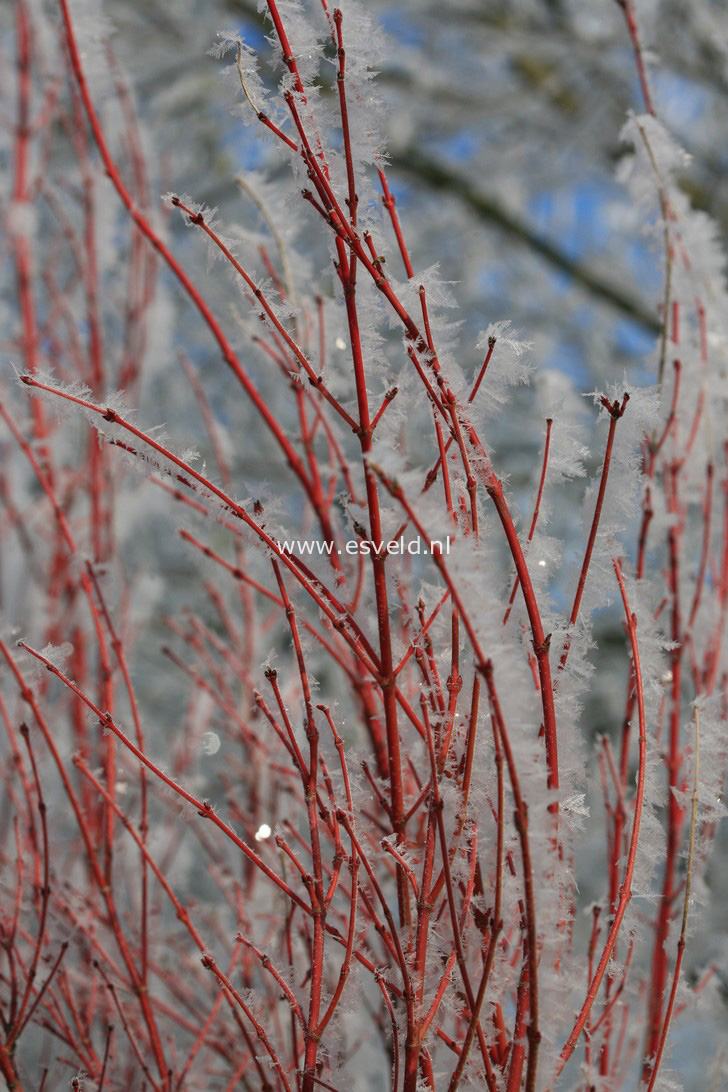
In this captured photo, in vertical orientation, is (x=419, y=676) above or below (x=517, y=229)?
below

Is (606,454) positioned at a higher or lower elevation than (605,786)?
higher

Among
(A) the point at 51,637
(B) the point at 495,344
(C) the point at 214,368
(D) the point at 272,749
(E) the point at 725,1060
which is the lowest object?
(E) the point at 725,1060

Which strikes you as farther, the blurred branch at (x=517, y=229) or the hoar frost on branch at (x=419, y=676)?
the blurred branch at (x=517, y=229)

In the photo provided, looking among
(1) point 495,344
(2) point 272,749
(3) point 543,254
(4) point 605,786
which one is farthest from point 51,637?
(3) point 543,254

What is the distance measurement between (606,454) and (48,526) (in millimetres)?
2261

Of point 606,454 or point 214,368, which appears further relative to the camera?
point 214,368

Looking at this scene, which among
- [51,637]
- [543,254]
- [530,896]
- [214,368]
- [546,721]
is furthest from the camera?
[214,368]

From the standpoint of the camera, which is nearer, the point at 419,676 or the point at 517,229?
the point at 419,676

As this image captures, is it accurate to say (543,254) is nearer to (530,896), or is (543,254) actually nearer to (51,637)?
(51,637)

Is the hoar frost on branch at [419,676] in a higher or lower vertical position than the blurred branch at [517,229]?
lower

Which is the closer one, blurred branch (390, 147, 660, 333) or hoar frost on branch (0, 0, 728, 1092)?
hoar frost on branch (0, 0, 728, 1092)

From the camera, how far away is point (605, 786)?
4.31 ft

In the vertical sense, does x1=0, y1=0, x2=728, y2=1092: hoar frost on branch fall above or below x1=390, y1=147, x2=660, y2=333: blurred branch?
below

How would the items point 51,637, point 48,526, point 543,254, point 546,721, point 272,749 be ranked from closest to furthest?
point 546,721 → point 272,749 → point 51,637 → point 48,526 → point 543,254
